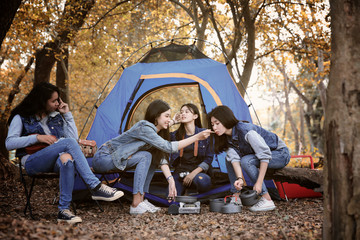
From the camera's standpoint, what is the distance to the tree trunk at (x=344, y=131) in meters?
1.74

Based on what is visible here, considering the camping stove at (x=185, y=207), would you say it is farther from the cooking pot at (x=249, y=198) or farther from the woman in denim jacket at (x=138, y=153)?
the cooking pot at (x=249, y=198)

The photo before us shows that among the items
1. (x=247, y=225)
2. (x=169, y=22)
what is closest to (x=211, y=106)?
(x=247, y=225)

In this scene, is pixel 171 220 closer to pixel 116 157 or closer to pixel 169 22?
pixel 116 157

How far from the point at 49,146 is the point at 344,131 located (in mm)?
2372

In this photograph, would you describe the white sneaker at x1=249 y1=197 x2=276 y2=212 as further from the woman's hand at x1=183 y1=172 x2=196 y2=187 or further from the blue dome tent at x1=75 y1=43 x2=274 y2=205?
the blue dome tent at x1=75 y1=43 x2=274 y2=205

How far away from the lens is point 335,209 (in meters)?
1.79

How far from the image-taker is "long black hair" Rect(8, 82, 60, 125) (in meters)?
3.06

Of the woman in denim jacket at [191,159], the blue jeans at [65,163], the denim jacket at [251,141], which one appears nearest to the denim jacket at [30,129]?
the blue jeans at [65,163]

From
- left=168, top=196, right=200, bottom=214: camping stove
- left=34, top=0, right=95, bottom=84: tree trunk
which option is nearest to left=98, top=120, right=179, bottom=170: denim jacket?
left=168, top=196, right=200, bottom=214: camping stove

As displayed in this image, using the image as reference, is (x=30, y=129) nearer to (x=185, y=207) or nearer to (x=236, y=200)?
(x=185, y=207)

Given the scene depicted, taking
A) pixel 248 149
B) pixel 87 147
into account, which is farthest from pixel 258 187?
pixel 87 147

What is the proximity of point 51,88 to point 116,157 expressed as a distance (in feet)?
3.11

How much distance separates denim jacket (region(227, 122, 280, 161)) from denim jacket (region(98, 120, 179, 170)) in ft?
2.27

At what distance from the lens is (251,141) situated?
126 inches
